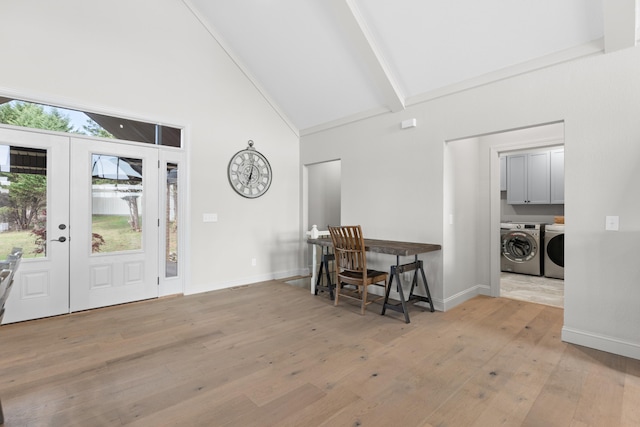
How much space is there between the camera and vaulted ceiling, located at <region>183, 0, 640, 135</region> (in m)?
2.62

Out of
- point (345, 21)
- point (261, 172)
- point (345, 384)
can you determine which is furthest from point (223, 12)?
point (345, 384)

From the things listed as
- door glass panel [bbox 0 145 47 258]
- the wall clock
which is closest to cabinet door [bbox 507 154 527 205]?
the wall clock

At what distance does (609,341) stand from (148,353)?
148 inches

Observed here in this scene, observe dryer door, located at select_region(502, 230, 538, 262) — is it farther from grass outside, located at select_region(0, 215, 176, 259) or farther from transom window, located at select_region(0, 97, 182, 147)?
grass outside, located at select_region(0, 215, 176, 259)

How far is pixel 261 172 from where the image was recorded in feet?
16.6

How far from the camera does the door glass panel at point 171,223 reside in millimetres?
4191

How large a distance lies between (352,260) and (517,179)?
14.5ft

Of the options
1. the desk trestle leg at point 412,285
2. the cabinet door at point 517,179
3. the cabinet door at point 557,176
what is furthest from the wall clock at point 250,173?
the cabinet door at point 557,176

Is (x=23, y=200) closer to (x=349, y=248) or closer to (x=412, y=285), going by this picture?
(x=349, y=248)

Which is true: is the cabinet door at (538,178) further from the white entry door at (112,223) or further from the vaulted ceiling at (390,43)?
the white entry door at (112,223)

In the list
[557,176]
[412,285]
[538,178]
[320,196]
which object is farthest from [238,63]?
[557,176]

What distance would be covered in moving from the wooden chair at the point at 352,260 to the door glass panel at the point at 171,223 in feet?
7.17

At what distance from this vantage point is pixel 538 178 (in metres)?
5.83

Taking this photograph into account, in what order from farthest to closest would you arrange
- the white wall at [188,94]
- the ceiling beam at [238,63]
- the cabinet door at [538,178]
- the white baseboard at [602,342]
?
the cabinet door at [538,178] < the ceiling beam at [238,63] < the white wall at [188,94] < the white baseboard at [602,342]
